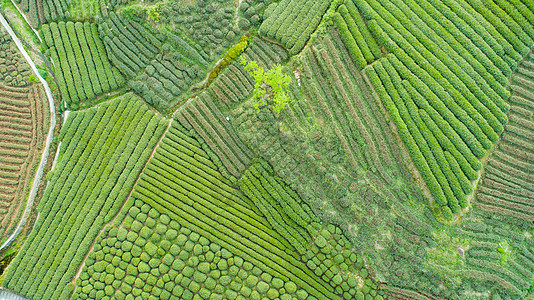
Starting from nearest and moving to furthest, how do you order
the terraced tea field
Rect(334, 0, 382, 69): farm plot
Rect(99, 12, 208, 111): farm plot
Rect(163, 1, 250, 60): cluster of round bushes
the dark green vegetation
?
the terraced tea field, Rect(334, 0, 382, 69): farm plot, the dark green vegetation, Rect(99, 12, 208, 111): farm plot, Rect(163, 1, 250, 60): cluster of round bushes

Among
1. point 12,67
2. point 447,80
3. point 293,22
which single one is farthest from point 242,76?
point 12,67

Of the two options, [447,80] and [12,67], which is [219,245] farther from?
[12,67]

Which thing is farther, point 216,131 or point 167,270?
point 216,131

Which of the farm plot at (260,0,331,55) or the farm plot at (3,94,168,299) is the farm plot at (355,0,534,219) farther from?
the farm plot at (3,94,168,299)

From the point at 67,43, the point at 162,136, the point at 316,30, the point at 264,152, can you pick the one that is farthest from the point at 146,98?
the point at 316,30

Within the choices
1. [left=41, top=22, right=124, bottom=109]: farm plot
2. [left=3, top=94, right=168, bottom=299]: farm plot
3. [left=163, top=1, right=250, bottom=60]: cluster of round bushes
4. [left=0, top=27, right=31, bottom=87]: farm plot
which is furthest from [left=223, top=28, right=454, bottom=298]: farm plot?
[left=0, top=27, right=31, bottom=87]: farm plot
